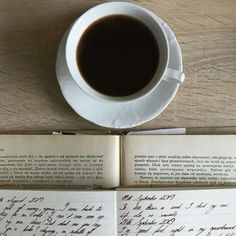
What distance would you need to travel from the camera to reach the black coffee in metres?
0.72

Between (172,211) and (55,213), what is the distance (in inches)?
6.4

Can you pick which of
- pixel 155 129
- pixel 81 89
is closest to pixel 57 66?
pixel 81 89

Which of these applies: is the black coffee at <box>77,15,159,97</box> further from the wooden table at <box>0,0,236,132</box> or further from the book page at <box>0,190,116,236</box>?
the book page at <box>0,190,116,236</box>

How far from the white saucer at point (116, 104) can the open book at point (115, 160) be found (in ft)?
0.09

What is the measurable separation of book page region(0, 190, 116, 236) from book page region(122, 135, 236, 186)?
2.3 inches

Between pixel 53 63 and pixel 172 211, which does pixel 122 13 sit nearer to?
pixel 53 63

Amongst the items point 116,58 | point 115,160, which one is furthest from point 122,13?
point 115,160

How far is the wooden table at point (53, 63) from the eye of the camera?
752 millimetres

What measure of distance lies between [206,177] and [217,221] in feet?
0.21

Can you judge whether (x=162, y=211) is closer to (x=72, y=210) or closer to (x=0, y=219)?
(x=72, y=210)

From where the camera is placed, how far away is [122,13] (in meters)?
0.72

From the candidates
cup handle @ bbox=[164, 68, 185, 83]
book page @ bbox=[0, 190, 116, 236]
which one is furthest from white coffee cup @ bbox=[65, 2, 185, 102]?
book page @ bbox=[0, 190, 116, 236]

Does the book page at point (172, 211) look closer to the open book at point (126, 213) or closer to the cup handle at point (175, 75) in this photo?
the open book at point (126, 213)

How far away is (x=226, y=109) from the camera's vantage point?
76 cm
